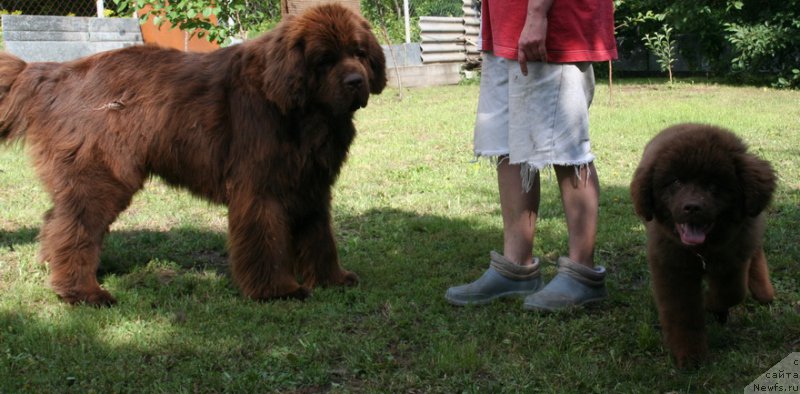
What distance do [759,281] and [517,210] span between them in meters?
1.19

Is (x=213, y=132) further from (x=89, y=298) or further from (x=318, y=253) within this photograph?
(x=89, y=298)

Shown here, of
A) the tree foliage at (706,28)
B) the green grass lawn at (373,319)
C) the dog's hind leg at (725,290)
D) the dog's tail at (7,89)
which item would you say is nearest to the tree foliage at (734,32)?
the tree foliage at (706,28)

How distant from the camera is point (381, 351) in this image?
133 inches

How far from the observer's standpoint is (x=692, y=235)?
9.87 feet

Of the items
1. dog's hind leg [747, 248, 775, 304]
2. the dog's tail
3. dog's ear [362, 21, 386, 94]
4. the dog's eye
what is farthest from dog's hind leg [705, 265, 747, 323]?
Result: the dog's tail

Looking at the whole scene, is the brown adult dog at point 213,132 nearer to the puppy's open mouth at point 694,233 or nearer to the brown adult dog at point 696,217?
the brown adult dog at point 696,217

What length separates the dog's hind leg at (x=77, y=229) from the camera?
409 centimetres

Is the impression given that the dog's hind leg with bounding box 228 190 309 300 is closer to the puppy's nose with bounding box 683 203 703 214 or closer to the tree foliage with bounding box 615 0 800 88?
the puppy's nose with bounding box 683 203 703 214

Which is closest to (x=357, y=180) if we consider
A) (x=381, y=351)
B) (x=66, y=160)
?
(x=66, y=160)

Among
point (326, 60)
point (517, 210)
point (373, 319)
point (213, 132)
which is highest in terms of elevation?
point (326, 60)

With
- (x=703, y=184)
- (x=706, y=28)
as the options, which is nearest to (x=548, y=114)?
(x=703, y=184)

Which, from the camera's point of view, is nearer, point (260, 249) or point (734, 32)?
point (260, 249)

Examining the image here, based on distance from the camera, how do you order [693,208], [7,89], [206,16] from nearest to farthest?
[693,208] < [7,89] < [206,16]

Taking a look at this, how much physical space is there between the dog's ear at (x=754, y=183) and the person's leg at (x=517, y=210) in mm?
1156
